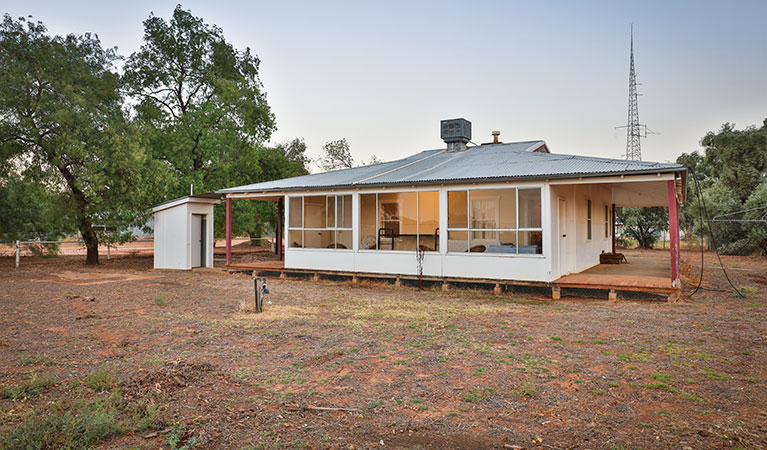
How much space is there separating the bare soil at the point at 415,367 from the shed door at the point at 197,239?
6923 mm

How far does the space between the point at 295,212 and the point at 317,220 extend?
0.71 m

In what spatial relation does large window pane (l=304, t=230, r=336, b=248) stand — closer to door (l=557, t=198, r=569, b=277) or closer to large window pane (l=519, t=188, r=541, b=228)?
large window pane (l=519, t=188, r=541, b=228)

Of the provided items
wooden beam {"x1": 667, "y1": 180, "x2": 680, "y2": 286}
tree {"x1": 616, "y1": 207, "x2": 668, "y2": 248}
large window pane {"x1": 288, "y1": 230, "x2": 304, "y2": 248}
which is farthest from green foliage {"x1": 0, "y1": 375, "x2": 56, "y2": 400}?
tree {"x1": 616, "y1": 207, "x2": 668, "y2": 248}

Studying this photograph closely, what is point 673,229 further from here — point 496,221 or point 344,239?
point 344,239

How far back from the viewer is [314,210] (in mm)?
14055

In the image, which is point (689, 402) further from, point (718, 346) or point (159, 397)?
point (159, 397)

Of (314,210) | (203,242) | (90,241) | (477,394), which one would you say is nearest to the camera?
(477,394)

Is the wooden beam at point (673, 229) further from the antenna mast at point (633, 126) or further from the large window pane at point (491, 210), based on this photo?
the antenna mast at point (633, 126)

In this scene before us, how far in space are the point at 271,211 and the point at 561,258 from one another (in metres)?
15.6

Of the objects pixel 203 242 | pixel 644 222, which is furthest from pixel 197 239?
pixel 644 222

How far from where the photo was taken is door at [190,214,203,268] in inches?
655

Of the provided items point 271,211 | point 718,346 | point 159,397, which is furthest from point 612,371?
point 271,211

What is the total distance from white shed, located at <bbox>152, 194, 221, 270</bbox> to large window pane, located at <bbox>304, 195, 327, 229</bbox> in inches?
173

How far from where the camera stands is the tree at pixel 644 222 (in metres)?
26.9
